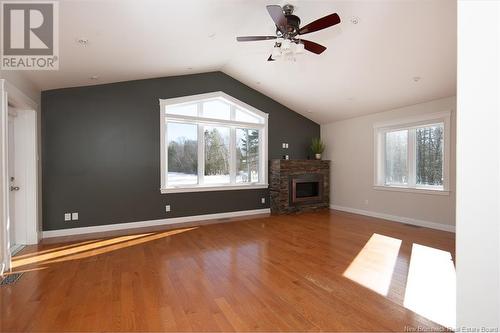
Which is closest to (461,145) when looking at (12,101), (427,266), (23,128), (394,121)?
(427,266)

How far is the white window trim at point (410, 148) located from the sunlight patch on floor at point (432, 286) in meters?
1.93

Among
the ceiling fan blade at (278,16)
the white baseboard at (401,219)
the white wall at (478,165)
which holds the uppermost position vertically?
the ceiling fan blade at (278,16)

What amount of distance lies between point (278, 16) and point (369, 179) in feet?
16.0

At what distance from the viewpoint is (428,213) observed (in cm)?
515

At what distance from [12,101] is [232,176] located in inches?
164

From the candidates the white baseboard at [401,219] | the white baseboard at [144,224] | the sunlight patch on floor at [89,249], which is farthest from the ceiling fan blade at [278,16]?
the white baseboard at [401,219]

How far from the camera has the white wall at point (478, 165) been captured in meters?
0.80

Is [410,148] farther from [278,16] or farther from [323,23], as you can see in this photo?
[278,16]

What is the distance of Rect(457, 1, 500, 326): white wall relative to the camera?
2.62 ft

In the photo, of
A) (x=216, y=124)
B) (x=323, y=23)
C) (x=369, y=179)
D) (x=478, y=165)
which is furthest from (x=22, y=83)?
(x=369, y=179)

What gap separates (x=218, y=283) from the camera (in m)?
2.72

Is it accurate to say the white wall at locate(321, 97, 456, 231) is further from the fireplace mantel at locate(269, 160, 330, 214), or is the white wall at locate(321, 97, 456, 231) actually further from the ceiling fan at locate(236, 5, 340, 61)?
the ceiling fan at locate(236, 5, 340, 61)
